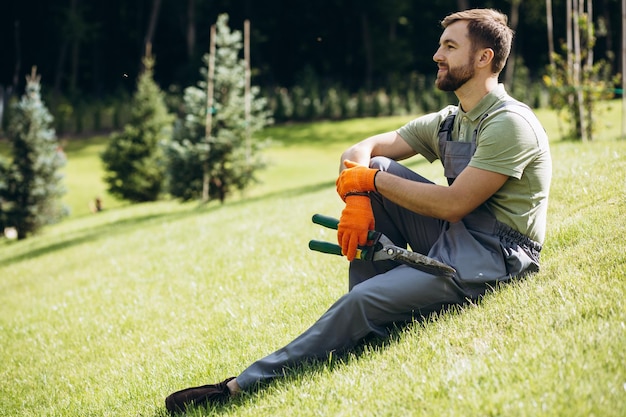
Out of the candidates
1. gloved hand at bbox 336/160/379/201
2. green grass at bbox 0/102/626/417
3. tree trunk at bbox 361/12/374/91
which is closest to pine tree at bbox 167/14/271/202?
green grass at bbox 0/102/626/417

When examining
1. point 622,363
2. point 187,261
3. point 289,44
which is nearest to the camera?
point 622,363

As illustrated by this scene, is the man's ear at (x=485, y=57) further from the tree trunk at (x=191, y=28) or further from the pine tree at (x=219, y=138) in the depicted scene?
the tree trunk at (x=191, y=28)

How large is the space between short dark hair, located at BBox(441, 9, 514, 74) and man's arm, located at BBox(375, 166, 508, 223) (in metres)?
0.77

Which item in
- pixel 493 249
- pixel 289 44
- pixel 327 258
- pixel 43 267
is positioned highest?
pixel 289 44

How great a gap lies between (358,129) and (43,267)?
22.5m

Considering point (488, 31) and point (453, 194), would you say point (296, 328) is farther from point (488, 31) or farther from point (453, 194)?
point (488, 31)

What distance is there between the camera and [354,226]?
380 cm

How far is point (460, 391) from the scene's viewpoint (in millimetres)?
2994

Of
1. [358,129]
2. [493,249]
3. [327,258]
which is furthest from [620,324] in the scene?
[358,129]

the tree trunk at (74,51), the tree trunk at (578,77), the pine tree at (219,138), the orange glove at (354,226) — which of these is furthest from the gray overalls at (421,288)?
the tree trunk at (74,51)

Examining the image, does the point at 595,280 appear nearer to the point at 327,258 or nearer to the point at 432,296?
the point at 432,296

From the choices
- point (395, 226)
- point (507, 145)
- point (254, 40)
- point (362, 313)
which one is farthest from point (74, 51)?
point (507, 145)

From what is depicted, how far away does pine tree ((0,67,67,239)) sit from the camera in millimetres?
17484

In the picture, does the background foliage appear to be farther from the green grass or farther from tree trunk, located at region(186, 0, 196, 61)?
the green grass
